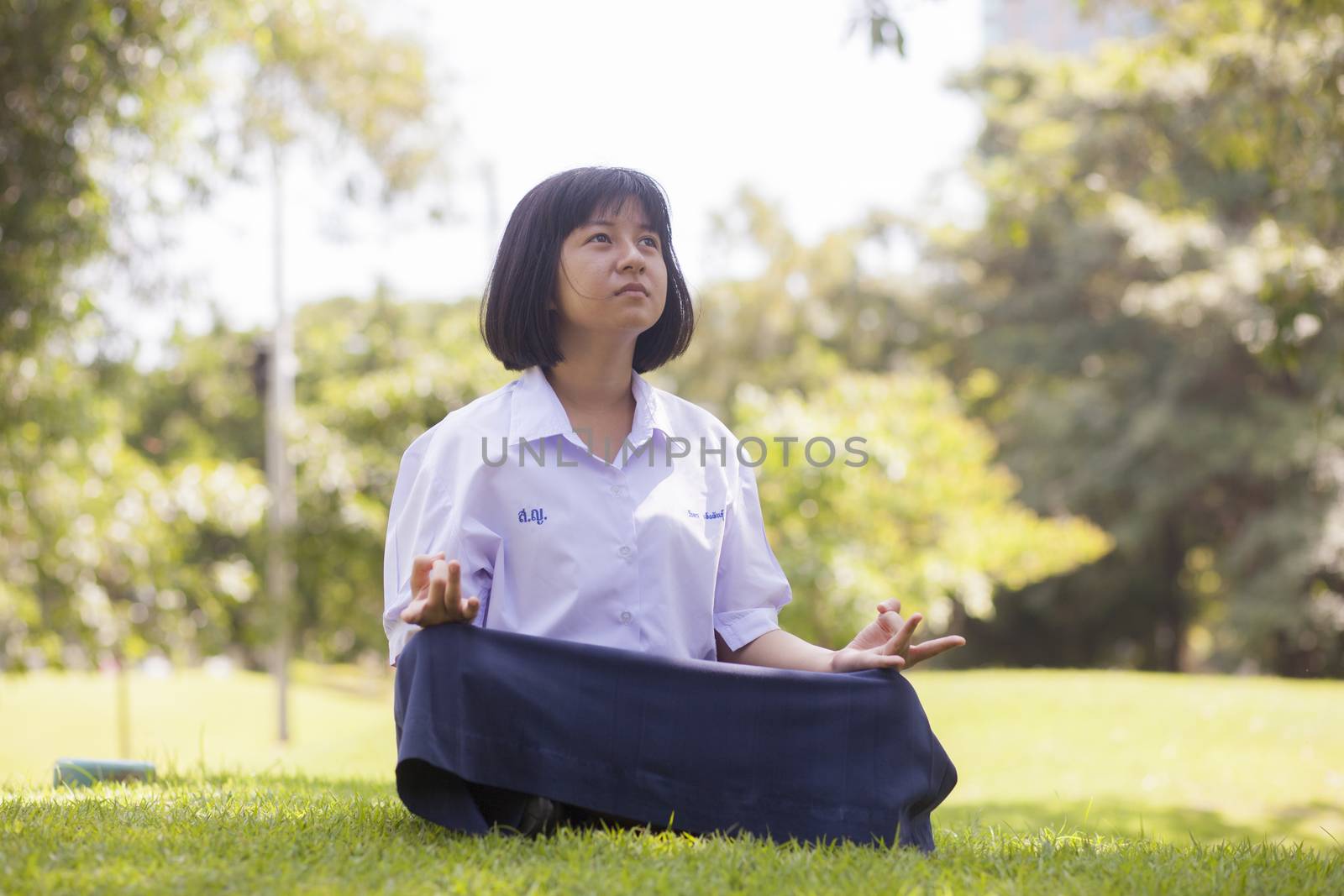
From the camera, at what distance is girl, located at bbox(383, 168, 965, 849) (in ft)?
8.98

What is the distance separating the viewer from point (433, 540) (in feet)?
8.97

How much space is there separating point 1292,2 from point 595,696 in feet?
21.3

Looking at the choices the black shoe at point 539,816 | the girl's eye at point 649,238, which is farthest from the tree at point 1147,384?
the black shoe at point 539,816

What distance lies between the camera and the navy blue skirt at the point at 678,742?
252 centimetres

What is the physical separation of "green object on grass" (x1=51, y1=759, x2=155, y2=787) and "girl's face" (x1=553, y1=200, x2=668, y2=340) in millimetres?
2043

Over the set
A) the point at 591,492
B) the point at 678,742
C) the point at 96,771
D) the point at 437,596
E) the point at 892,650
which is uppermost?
the point at 591,492

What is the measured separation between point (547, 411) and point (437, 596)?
0.61 meters

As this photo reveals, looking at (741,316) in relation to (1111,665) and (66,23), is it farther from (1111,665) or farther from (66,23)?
(66,23)

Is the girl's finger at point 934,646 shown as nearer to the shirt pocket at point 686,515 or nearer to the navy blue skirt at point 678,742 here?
the navy blue skirt at point 678,742

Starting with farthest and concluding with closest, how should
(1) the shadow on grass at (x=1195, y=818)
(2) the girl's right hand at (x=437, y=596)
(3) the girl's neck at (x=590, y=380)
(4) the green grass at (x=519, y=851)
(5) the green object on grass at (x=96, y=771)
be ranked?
(1) the shadow on grass at (x=1195, y=818), (5) the green object on grass at (x=96, y=771), (3) the girl's neck at (x=590, y=380), (2) the girl's right hand at (x=437, y=596), (4) the green grass at (x=519, y=851)

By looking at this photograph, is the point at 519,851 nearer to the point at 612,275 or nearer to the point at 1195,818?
the point at 612,275

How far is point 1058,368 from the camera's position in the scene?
22812 mm

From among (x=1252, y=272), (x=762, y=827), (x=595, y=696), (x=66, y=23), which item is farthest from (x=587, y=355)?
(x=1252, y=272)

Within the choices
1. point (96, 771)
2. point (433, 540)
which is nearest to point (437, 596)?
point (433, 540)
